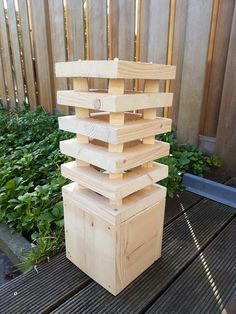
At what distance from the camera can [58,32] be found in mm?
3154

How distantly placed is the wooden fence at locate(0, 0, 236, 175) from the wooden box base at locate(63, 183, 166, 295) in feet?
4.01

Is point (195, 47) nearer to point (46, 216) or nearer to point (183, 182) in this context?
point (183, 182)

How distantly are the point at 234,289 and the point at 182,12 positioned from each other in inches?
80.2

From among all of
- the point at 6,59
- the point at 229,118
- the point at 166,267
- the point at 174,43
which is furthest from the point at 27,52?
the point at 166,267

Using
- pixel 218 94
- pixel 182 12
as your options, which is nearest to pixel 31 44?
pixel 182 12

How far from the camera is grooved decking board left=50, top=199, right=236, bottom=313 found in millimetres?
1113

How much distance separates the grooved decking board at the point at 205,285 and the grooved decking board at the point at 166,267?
0.04 metres

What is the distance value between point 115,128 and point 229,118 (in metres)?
1.42

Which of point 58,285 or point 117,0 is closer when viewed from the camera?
point 58,285

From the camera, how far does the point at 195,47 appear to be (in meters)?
2.13

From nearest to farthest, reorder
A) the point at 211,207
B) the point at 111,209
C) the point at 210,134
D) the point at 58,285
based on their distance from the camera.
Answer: the point at 111,209 → the point at 58,285 → the point at 211,207 → the point at 210,134

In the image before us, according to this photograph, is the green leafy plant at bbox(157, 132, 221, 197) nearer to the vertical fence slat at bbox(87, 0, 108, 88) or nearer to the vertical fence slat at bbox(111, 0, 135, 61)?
the vertical fence slat at bbox(111, 0, 135, 61)

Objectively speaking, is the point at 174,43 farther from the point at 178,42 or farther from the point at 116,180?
the point at 116,180

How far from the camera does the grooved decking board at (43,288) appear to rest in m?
1.11
